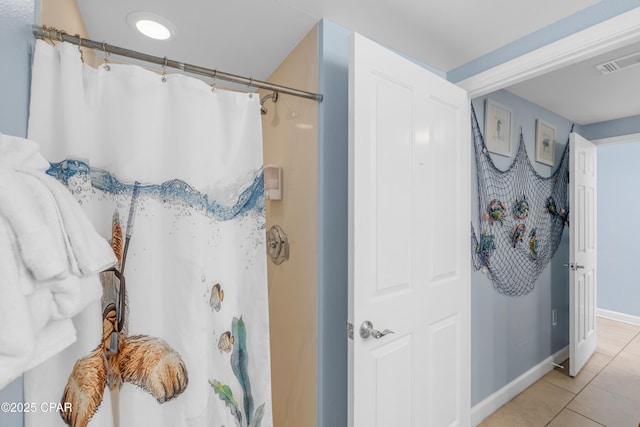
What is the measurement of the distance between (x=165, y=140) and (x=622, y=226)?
17.6ft

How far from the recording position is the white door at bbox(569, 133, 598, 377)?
8.38 ft

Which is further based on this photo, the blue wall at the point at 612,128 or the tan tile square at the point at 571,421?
the blue wall at the point at 612,128

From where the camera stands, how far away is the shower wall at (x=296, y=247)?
139 cm

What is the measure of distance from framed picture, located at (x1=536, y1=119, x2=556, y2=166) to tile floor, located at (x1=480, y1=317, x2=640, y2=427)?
1.93 m

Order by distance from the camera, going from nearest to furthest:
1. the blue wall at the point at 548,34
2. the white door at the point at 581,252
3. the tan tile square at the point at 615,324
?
the blue wall at the point at 548,34, the white door at the point at 581,252, the tan tile square at the point at 615,324

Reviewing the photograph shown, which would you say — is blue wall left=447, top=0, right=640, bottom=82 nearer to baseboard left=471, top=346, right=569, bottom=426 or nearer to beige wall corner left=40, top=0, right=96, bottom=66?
beige wall corner left=40, top=0, right=96, bottom=66

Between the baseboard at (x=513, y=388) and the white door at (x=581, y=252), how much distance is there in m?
0.18

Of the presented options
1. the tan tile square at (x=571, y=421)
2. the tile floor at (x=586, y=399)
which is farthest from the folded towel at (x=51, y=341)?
the tan tile square at (x=571, y=421)

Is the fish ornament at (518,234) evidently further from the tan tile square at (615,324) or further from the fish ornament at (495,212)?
the tan tile square at (615,324)

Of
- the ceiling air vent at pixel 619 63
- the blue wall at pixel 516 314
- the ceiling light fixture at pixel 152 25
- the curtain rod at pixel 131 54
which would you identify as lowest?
the blue wall at pixel 516 314

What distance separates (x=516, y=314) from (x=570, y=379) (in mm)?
867

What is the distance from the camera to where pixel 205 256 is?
3.50 ft

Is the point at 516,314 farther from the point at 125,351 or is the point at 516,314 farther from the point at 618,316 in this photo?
the point at 618,316

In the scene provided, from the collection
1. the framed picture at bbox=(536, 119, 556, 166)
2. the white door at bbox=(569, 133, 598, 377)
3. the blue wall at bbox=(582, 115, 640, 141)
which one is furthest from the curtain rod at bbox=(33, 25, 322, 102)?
the blue wall at bbox=(582, 115, 640, 141)
